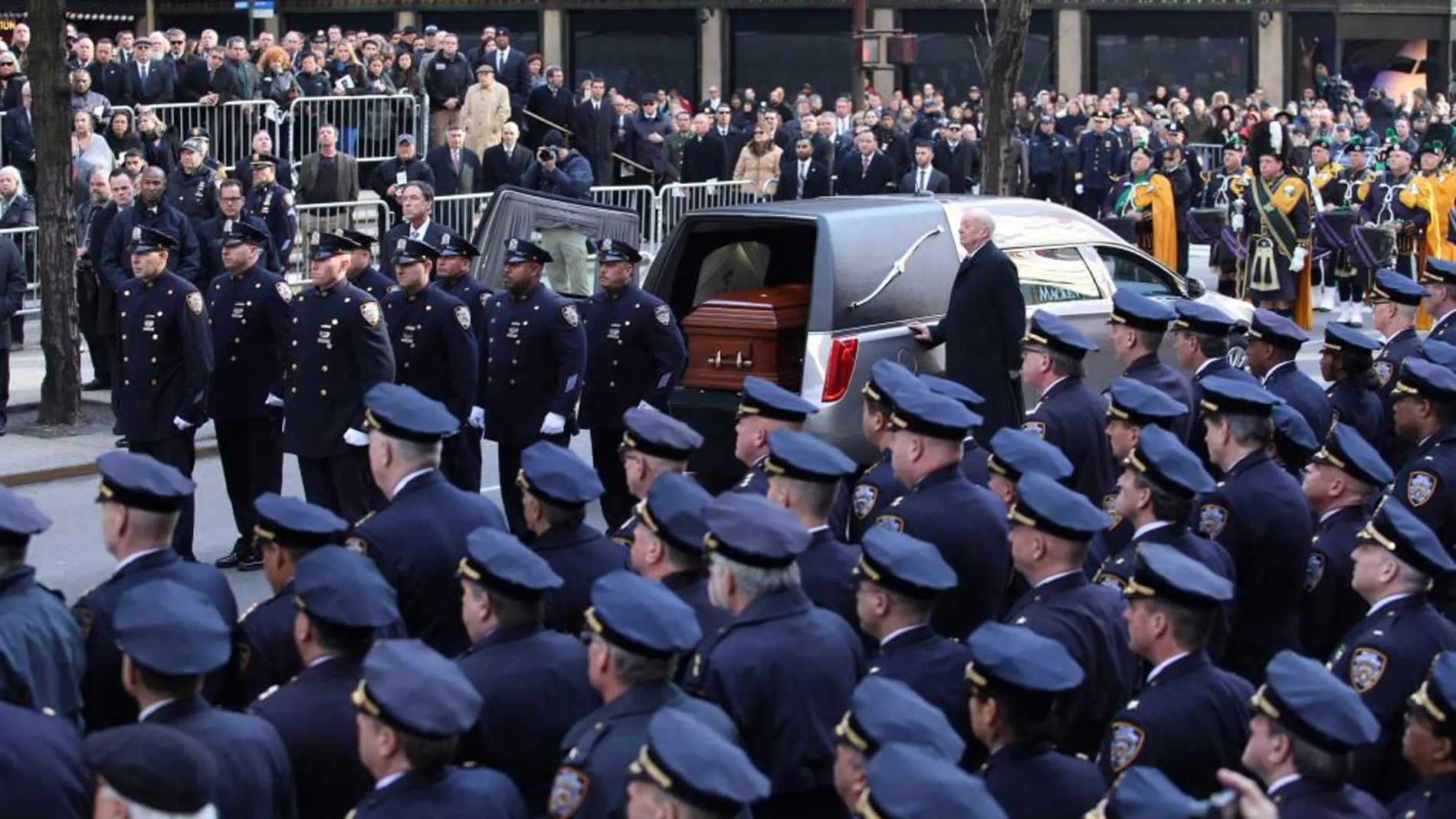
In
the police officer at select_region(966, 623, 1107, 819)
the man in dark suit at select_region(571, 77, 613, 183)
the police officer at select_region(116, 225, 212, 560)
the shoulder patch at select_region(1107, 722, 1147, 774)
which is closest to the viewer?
the police officer at select_region(966, 623, 1107, 819)

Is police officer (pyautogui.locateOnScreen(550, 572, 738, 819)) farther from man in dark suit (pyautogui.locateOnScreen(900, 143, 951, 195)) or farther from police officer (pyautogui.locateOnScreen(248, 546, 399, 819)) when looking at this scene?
man in dark suit (pyautogui.locateOnScreen(900, 143, 951, 195))

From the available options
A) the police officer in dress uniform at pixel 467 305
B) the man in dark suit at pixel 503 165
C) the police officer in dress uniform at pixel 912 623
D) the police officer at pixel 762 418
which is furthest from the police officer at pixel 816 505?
the man in dark suit at pixel 503 165

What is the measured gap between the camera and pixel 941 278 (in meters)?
12.7

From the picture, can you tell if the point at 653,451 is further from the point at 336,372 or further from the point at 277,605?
the point at 336,372

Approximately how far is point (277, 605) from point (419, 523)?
0.80 meters

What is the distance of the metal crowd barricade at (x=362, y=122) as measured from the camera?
77.8ft

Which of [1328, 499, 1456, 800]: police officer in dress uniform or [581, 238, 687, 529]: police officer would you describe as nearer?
[1328, 499, 1456, 800]: police officer in dress uniform

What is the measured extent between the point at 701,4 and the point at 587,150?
16272 millimetres

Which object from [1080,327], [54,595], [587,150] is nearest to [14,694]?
[54,595]

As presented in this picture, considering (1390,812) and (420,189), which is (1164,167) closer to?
(420,189)

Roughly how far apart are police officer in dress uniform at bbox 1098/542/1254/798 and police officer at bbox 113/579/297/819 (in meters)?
2.11

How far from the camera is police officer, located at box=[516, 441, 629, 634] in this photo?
23.2 ft

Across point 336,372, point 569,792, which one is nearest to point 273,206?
point 336,372

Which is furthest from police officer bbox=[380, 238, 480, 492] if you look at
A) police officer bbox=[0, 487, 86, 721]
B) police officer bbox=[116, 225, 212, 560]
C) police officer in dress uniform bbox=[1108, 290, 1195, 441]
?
police officer bbox=[0, 487, 86, 721]
